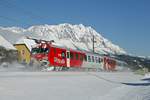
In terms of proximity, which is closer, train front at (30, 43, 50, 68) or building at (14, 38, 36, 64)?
train front at (30, 43, 50, 68)

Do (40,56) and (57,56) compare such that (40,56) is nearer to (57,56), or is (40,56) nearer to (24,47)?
(57,56)

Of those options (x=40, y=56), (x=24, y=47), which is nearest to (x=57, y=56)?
(x=40, y=56)

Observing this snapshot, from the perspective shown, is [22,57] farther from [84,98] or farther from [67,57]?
[84,98]

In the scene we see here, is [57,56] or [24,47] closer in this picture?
[57,56]

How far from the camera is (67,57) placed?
35.7 m

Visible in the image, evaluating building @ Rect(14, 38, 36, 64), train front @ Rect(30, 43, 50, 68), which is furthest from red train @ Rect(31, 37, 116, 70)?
building @ Rect(14, 38, 36, 64)

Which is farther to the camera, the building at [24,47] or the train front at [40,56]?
the building at [24,47]

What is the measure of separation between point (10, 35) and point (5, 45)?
18.7 meters

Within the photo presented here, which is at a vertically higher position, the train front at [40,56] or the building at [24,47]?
the building at [24,47]

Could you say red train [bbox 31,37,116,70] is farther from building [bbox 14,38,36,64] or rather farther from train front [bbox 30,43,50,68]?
building [bbox 14,38,36,64]

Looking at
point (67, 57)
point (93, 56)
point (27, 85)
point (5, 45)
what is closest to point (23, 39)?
point (5, 45)

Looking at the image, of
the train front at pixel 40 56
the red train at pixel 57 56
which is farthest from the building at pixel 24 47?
the train front at pixel 40 56

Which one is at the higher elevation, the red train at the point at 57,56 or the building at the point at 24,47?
the building at the point at 24,47

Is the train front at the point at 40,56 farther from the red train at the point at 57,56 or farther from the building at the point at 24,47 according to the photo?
the building at the point at 24,47
